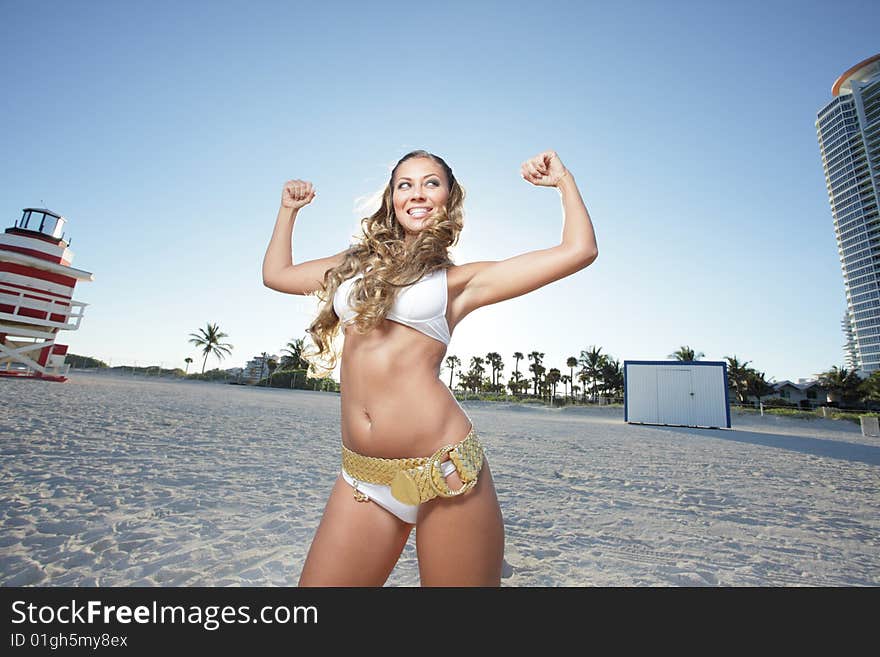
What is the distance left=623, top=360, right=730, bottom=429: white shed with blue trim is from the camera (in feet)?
74.3

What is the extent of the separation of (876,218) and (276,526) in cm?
12749

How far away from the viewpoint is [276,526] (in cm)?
371

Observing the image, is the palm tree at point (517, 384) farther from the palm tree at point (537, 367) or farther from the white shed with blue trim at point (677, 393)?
the white shed with blue trim at point (677, 393)

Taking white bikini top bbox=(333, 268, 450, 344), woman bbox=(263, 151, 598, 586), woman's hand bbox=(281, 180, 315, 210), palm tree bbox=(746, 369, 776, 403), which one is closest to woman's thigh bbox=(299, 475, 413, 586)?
woman bbox=(263, 151, 598, 586)

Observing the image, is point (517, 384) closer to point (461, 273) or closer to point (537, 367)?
point (537, 367)

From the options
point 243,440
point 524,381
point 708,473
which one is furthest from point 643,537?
point 524,381

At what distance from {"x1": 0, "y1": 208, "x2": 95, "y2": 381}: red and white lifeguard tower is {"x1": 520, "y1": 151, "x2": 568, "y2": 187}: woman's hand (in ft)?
83.4

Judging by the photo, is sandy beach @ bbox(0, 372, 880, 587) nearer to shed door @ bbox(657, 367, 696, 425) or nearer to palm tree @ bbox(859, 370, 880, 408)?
shed door @ bbox(657, 367, 696, 425)

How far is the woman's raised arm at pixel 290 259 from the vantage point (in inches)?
69.4

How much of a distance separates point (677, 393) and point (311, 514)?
24.2m

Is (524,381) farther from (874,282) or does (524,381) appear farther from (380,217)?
(380,217)

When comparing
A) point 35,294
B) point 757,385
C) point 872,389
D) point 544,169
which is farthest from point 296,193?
point 757,385

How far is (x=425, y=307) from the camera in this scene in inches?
54.9
